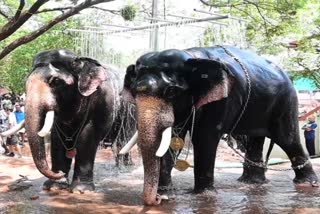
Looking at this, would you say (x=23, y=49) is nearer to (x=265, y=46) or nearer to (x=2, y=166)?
(x=265, y=46)

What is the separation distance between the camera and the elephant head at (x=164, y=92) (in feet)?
18.6

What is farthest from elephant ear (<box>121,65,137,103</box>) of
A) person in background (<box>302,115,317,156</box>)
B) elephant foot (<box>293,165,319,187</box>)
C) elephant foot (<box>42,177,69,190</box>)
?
person in background (<box>302,115,317,156</box>)

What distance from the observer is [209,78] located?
6.28m

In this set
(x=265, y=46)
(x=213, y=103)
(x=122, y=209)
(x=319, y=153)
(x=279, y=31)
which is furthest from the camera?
(x=265, y=46)

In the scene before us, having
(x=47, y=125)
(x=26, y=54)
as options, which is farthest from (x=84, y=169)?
(x=26, y=54)

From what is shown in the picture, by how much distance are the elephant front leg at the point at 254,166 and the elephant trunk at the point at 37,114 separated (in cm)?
303

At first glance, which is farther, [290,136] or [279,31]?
[279,31]

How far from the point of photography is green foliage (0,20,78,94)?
69.6 feet

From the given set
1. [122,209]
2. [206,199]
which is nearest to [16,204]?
[122,209]

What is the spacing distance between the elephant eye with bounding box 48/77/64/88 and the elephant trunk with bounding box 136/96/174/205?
1.60 m

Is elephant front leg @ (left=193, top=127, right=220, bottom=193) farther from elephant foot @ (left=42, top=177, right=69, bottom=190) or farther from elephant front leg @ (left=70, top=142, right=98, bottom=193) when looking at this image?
elephant foot @ (left=42, top=177, right=69, bottom=190)

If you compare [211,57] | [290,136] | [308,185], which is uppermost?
[211,57]

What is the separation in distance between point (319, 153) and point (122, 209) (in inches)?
338

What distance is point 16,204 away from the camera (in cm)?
645
